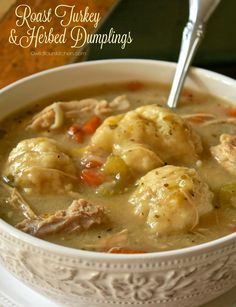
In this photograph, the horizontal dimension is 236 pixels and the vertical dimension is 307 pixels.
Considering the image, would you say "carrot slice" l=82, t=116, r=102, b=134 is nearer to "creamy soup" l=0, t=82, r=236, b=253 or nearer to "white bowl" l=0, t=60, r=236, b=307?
"creamy soup" l=0, t=82, r=236, b=253

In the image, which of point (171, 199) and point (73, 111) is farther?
point (73, 111)

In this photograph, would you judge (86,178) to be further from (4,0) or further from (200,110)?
(4,0)

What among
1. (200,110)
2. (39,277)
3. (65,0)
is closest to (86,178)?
(39,277)

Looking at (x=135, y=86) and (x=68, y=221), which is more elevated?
(x=68, y=221)

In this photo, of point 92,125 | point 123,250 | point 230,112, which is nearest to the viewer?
point 123,250

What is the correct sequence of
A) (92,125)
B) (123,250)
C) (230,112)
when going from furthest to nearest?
(230,112) < (92,125) < (123,250)

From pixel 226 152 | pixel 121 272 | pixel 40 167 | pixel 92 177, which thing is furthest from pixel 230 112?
pixel 121 272

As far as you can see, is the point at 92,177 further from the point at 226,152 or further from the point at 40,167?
the point at 226,152
